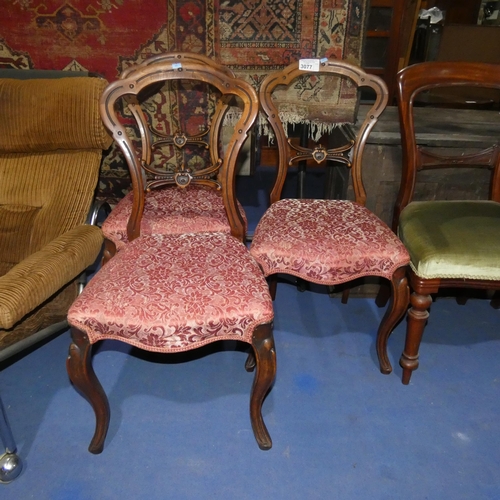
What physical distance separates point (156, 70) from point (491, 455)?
1474 mm

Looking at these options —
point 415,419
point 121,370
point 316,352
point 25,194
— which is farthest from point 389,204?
point 25,194

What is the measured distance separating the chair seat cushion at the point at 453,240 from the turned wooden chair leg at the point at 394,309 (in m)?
0.06

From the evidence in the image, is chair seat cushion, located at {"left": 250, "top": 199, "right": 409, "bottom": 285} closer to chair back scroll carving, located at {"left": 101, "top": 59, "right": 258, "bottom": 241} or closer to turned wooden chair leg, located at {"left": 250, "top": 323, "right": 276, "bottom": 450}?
chair back scroll carving, located at {"left": 101, "top": 59, "right": 258, "bottom": 241}

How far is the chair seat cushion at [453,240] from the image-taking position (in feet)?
4.23

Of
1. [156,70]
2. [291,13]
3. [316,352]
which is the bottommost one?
[316,352]

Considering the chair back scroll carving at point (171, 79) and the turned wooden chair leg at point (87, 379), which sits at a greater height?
the chair back scroll carving at point (171, 79)

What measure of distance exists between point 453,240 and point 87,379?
112 centimetres

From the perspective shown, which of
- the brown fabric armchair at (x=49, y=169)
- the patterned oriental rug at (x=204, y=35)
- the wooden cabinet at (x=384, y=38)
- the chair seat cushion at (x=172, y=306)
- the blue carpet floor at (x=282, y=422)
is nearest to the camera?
the chair seat cushion at (x=172, y=306)

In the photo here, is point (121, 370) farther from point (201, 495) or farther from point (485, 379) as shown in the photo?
point (485, 379)

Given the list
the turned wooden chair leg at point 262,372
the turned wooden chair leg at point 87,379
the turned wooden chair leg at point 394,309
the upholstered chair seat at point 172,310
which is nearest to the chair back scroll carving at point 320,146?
the turned wooden chair leg at point 394,309

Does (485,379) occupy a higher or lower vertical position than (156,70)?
lower

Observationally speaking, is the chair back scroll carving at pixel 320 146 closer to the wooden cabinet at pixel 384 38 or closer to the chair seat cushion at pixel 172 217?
the chair seat cushion at pixel 172 217

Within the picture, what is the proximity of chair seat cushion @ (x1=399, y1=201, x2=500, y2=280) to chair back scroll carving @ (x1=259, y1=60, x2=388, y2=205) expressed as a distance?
245 mm

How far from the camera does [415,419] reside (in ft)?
4.50
